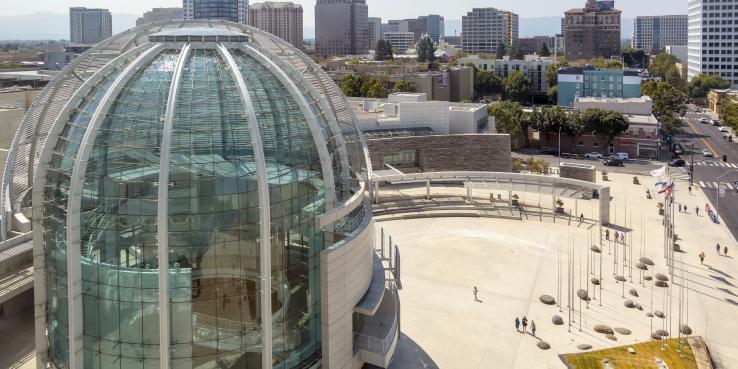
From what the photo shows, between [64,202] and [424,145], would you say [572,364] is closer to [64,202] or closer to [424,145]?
[64,202]

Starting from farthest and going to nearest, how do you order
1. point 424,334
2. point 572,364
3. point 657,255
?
point 657,255, point 424,334, point 572,364

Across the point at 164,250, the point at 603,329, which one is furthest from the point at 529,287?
the point at 164,250

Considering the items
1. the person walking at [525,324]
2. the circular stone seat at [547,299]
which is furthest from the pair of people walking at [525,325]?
the circular stone seat at [547,299]

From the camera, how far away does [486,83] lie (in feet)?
559

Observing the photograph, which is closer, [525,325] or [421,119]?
[525,325]

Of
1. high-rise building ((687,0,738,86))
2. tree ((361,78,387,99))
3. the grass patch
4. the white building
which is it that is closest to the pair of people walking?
the grass patch

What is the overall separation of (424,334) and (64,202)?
76.3 ft

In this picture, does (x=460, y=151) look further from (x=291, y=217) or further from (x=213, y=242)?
(x=213, y=242)

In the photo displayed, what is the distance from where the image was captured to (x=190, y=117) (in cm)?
2578

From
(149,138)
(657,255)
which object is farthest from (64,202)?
(657,255)

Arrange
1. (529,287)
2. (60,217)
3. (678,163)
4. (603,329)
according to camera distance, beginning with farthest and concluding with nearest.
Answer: (678,163) → (529,287) → (603,329) → (60,217)

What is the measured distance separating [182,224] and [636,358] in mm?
28059

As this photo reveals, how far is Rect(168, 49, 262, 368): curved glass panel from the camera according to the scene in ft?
79.7

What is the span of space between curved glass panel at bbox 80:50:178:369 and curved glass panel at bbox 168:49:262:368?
97 centimetres
